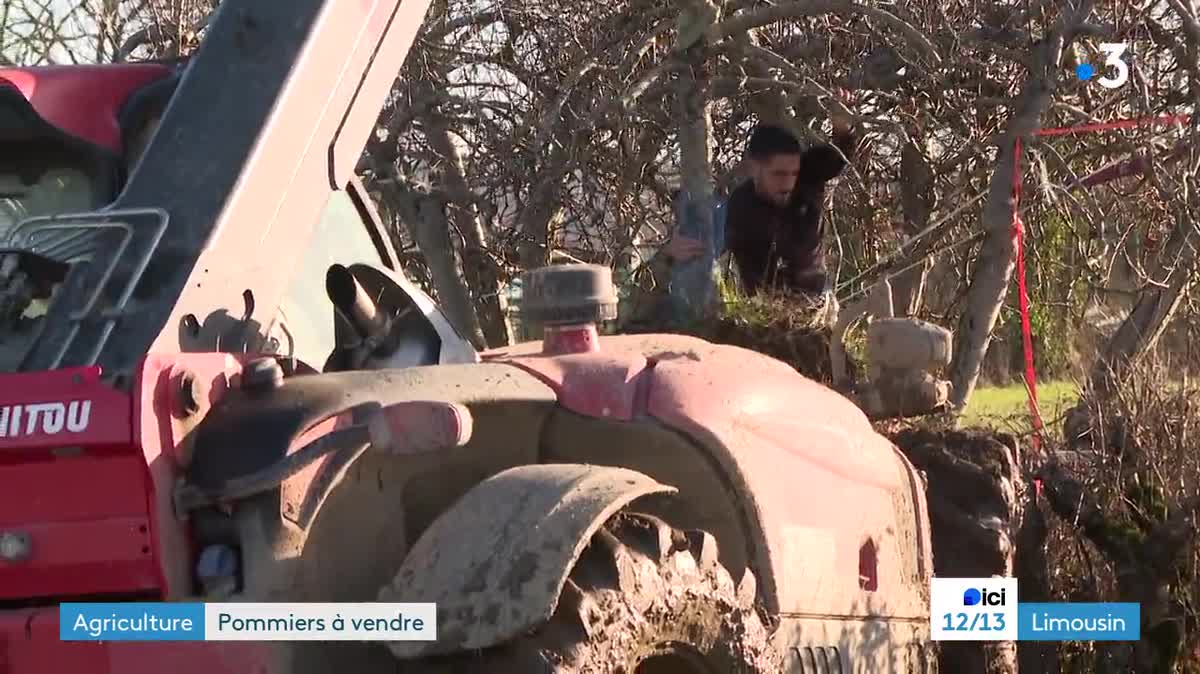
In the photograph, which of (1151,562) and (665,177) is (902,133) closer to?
(665,177)

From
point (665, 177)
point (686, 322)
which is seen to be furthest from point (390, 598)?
point (665, 177)

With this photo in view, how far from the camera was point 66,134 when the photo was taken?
3992 mm

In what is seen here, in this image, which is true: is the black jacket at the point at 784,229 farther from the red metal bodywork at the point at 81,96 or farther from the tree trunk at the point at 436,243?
the red metal bodywork at the point at 81,96

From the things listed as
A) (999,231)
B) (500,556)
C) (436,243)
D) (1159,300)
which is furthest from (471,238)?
(500,556)

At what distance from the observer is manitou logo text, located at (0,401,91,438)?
3.06 meters

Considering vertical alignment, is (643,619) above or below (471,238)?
below

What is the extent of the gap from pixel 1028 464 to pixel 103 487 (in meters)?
3.61

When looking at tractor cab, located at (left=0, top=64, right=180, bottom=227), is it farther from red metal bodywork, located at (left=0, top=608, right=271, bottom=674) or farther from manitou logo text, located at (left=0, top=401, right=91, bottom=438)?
red metal bodywork, located at (left=0, top=608, right=271, bottom=674)

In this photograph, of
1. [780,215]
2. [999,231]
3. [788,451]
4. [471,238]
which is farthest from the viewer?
[471,238]

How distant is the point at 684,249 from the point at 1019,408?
144 cm

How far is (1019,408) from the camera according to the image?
275 inches

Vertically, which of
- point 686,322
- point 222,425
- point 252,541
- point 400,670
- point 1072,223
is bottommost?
point 400,670

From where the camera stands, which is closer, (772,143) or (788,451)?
(788,451)

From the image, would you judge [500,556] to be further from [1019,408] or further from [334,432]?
[1019,408]
